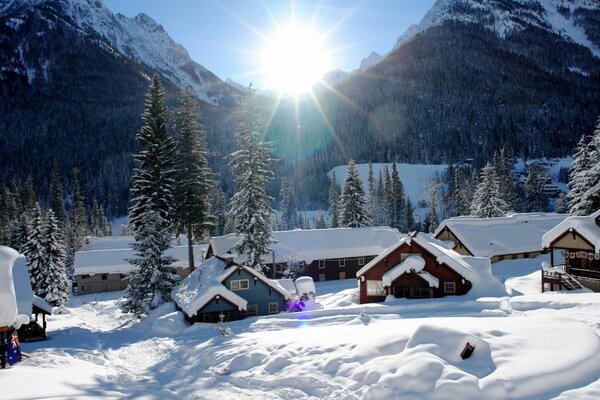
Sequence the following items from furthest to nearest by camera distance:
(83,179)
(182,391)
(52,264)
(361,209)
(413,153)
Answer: (413,153)
(83,179)
(361,209)
(52,264)
(182,391)

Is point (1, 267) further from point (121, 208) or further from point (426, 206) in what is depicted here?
point (121, 208)

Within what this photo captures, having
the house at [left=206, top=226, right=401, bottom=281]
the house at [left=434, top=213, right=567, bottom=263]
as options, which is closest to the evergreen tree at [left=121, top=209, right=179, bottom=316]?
the house at [left=206, top=226, right=401, bottom=281]

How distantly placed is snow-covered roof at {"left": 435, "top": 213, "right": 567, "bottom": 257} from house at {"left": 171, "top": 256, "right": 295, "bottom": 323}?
22.8m

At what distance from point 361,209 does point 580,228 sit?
105 feet

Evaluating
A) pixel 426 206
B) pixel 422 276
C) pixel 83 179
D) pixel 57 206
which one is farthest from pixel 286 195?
pixel 83 179

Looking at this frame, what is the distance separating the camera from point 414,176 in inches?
6934

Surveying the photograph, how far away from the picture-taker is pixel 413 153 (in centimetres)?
19850

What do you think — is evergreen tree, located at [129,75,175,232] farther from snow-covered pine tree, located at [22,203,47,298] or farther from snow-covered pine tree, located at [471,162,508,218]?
snow-covered pine tree, located at [471,162,508,218]

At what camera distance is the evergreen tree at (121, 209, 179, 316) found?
32812 millimetres

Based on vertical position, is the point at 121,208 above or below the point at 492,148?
below

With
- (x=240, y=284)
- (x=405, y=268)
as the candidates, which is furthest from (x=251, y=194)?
(x=405, y=268)

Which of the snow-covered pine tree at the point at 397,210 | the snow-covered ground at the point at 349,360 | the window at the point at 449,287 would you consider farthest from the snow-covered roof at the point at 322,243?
the snow-covered pine tree at the point at 397,210

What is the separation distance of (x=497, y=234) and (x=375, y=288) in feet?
69.4

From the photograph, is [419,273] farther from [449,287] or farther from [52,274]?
[52,274]
